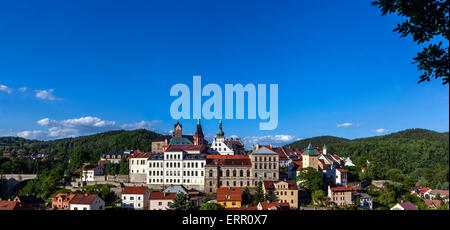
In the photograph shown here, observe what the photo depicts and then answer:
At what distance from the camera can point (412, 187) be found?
4156cm

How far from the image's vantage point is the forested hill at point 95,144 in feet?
266

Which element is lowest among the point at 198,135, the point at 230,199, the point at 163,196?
the point at 230,199

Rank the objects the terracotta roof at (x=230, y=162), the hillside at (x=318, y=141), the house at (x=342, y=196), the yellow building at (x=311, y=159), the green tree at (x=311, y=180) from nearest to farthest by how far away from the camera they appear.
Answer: the house at (x=342, y=196)
the green tree at (x=311, y=180)
the terracotta roof at (x=230, y=162)
the yellow building at (x=311, y=159)
the hillside at (x=318, y=141)

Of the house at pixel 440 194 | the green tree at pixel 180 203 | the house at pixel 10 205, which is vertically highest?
the green tree at pixel 180 203

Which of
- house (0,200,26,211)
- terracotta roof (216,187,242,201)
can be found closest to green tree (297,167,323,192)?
terracotta roof (216,187,242,201)

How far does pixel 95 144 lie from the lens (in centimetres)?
11125

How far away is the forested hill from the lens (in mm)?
81062

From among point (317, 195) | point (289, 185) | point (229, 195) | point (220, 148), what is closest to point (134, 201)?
point (229, 195)

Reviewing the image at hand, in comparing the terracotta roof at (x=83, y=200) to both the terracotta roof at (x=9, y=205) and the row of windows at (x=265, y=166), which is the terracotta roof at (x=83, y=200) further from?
the row of windows at (x=265, y=166)

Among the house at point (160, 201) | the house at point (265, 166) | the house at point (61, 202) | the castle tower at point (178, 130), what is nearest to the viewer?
the house at point (160, 201)

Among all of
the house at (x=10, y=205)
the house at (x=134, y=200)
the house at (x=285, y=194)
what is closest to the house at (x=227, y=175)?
the house at (x=285, y=194)

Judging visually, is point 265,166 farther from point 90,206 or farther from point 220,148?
point 90,206

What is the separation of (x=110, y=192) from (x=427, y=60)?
40518 mm

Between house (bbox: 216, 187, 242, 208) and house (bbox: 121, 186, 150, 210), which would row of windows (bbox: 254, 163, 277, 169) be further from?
house (bbox: 121, 186, 150, 210)
